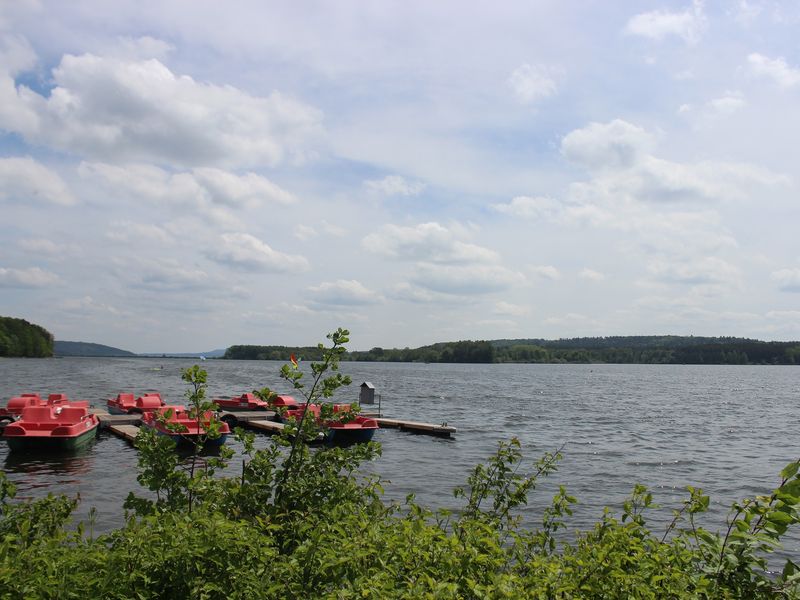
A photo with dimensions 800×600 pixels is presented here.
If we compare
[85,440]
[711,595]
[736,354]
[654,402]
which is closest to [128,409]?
[85,440]

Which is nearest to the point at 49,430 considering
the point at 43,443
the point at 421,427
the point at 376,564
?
the point at 43,443

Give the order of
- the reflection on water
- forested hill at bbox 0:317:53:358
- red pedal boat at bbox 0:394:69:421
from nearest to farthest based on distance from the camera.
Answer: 1. the reflection on water
2. red pedal boat at bbox 0:394:69:421
3. forested hill at bbox 0:317:53:358

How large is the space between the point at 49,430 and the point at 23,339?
166442mm

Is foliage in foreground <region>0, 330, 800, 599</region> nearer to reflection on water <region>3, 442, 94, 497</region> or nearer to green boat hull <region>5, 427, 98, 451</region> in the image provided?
reflection on water <region>3, 442, 94, 497</region>

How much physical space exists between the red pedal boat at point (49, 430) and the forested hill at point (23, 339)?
15808cm

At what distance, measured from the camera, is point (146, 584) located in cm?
427

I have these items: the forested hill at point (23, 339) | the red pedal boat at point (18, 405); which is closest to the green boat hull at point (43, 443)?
the red pedal boat at point (18, 405)

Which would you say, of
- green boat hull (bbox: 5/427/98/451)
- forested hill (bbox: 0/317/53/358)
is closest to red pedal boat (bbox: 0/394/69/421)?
green boat hull (bbox: 5/427/98/451)

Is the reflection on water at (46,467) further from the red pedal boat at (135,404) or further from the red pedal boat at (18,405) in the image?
the red pedal boat at (135,404)

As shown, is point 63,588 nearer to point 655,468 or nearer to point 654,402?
point 655,468

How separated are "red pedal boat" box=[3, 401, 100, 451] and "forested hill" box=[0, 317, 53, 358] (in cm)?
15808

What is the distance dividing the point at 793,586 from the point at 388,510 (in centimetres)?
354

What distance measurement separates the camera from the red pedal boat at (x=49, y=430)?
23.1 m

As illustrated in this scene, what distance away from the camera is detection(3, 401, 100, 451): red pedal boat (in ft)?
75.7
